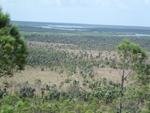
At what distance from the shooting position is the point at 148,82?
25.6 ft

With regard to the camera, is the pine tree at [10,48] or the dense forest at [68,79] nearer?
the pine tree at [10,48]

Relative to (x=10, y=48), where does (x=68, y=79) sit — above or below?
below

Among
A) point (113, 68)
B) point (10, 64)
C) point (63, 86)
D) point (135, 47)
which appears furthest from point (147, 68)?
point (113, 68)

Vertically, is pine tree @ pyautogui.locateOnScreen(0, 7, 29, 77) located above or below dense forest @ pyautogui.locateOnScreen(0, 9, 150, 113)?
above

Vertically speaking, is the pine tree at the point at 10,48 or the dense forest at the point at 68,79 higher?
the pine tree at the point at 10,48

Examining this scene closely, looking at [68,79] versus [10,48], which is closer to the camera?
[10,48]

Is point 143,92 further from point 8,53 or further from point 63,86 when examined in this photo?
point 63,86

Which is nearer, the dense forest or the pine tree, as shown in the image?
the pine tree

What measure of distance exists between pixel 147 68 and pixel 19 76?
33.4 m

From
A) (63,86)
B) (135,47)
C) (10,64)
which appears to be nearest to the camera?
(10,64)

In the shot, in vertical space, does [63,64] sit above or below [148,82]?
below

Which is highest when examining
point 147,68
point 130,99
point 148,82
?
point 147,68

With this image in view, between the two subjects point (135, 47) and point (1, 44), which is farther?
point (135, 47)

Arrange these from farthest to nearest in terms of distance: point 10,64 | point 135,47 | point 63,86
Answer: point 63,86, point 135,47, point 10,64
